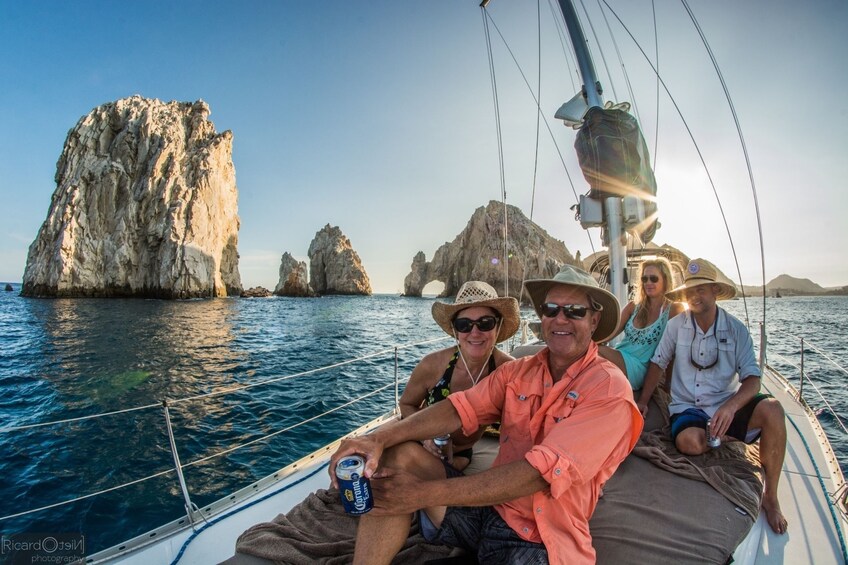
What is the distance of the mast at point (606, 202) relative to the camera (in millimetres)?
4477

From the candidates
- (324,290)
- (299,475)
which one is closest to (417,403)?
(299,475)

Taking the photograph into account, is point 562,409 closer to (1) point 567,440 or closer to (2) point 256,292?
(1) point 567,440

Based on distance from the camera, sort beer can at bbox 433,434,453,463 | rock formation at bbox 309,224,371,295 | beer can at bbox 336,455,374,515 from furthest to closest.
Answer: rock formation at bbox 309,224,371,295 → beer can at bbox 433,434,453,463 → beer can at bbox 336,455,374,515

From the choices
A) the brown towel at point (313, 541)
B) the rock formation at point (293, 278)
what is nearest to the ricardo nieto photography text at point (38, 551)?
the brown towel at point (313, 541)

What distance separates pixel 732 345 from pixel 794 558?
127cm

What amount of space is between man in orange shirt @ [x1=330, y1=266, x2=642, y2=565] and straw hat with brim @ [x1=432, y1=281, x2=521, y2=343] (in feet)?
1.71

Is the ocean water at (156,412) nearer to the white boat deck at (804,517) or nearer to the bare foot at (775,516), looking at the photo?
the white boat deck at (804,517)

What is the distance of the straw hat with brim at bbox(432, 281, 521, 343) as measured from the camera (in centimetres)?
226

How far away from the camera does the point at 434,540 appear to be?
5.33ft

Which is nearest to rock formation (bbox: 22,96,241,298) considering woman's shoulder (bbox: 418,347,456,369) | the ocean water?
the ocean water

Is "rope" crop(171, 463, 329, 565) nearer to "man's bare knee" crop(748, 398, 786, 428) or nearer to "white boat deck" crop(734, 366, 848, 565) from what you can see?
"white boat deck" crop(734, 366, 848, 565)

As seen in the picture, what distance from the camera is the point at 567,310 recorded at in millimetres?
1592

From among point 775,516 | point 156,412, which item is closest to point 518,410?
point 775,516

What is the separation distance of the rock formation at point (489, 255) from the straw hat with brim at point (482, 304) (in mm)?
47376
